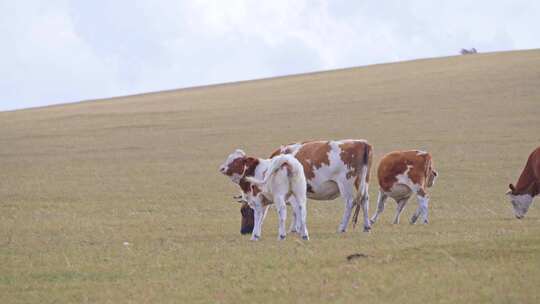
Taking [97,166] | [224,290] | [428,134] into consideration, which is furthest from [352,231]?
[428,134]

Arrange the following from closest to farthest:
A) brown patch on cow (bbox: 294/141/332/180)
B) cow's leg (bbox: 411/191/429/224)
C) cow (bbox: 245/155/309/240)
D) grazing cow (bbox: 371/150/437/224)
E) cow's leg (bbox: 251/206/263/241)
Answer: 1. cow (bbox: 245/155/309/240)
2. cow's leg (bbox: 251/206/263/241)
3. brown patch on cow (bbox: 294/141/332/180)
4. cow's leg (bbox: 411/191/429/224)
5. grazing cow (bbox: 371/150/437/224)

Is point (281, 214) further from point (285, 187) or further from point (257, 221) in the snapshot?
point (257, 221)

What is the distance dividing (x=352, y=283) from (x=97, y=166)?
73.4 ft

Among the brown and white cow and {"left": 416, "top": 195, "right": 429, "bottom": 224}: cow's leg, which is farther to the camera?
{"left": 416, "top": 195, "right": 429, "bottom": 224}: cow's leg

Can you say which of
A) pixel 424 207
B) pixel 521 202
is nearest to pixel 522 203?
pixel 521 202

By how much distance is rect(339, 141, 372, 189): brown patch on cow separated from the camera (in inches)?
655

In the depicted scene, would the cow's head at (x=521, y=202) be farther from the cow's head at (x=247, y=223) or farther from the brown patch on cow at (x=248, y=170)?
the brown patch on cow at (x=248, y=170)

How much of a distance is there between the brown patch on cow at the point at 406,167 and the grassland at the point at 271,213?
3.06ft

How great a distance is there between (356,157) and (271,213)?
5.12 meters

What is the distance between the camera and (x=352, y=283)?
10523 millimetres

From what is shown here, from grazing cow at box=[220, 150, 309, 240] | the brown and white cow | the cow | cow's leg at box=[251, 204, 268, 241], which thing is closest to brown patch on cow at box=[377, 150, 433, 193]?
the brown and white cow

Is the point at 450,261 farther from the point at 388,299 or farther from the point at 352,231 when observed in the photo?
the point at 352,231

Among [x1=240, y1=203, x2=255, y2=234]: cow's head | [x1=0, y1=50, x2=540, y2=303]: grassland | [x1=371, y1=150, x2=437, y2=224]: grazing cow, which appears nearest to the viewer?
[x1=0, y1=50, x2=540, y2=303]: grassland

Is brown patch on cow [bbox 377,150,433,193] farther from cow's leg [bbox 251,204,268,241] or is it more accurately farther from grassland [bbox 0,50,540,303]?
cow's leg [bbox 251,204,268,241]
